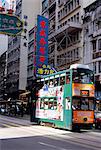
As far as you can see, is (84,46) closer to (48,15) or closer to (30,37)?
(48,15)

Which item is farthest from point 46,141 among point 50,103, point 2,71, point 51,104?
point 2,71

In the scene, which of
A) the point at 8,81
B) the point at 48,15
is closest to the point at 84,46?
the point at 48,15

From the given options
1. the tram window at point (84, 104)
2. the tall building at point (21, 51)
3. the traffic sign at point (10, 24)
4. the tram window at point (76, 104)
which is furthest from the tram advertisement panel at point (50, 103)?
the tall building at point (21, 51)

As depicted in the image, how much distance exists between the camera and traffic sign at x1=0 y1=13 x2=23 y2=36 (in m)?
21.1

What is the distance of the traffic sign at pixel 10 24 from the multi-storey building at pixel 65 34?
26.3m

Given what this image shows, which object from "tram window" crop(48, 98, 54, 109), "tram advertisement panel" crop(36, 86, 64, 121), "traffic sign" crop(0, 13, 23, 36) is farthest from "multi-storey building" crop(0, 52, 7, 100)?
"traffic sign" crop(0, 13, 23, 36)

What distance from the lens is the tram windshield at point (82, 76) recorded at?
23.8 metres

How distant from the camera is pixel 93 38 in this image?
146 feet

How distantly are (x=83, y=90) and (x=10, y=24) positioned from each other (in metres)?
6.93

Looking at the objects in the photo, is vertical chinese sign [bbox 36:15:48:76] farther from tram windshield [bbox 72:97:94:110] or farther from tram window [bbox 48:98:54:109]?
tram windshield [bbox 72:97:94:110]

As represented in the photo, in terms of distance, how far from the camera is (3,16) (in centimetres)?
2092

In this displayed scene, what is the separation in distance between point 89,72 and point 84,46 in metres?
23.0

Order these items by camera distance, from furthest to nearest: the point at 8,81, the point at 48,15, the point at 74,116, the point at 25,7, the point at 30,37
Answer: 1. the point at 8,81
2. the point at 25,7
3. the point at 30,37
4. the point at 48,15
5. the point at 74,116

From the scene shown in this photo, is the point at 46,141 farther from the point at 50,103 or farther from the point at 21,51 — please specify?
the point at 21,51
